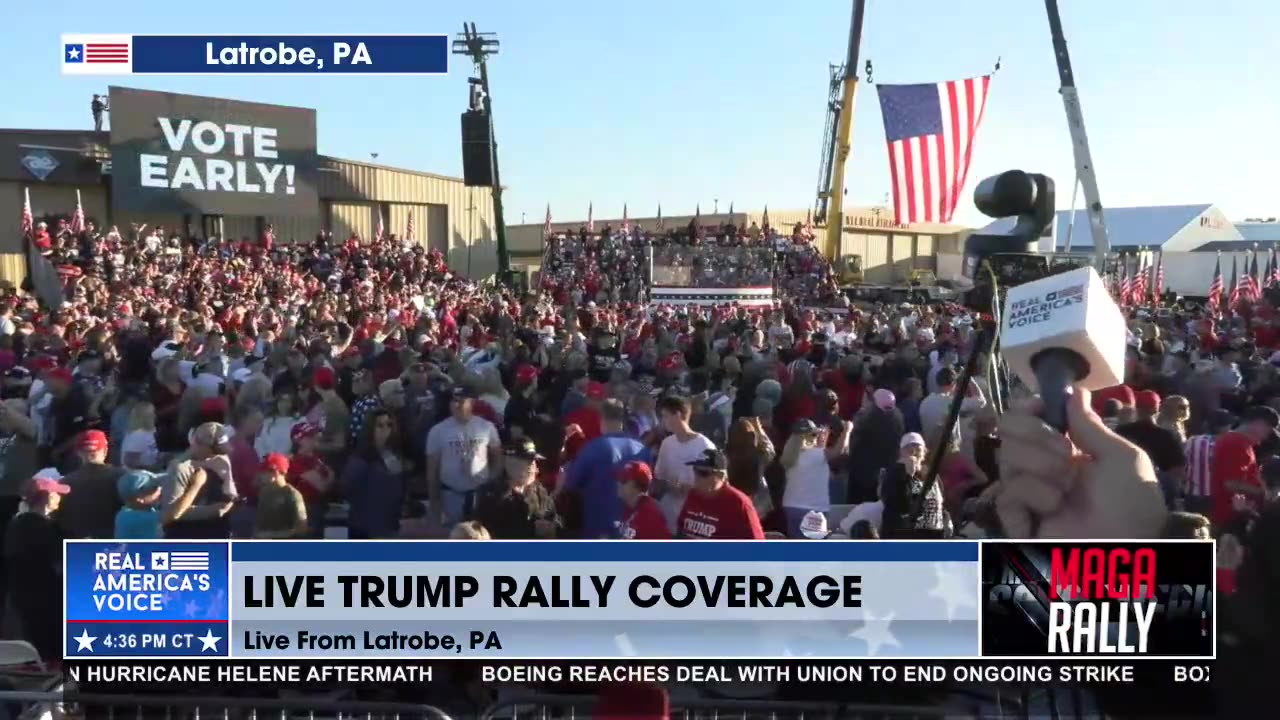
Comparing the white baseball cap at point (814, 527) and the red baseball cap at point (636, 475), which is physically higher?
the red baseball cap at point (636, 475)

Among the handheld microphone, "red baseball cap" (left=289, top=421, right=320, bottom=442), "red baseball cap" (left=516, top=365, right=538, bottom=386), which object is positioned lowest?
"red baseball cap" (left=289, top=421, right=320, bottom=442)

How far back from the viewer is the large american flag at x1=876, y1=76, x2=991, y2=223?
17.3 metres

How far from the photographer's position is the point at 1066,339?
11.2 ft

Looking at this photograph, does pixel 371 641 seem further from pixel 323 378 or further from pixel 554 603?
pixel 323 378

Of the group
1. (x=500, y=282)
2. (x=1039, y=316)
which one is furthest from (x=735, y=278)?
(x=1039, y=316)

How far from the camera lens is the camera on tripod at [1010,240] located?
4031mm

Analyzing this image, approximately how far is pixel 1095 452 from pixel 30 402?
7.78 meters

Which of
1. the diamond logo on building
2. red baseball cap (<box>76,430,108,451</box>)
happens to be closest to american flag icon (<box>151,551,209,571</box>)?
red baseball cap (<box>76,430,108,451</box>)

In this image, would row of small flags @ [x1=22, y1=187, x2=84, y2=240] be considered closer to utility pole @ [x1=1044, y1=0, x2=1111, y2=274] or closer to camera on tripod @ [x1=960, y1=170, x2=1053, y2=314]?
utility pole @ [x1=1044, y1=0, x2=1111, y2=274]

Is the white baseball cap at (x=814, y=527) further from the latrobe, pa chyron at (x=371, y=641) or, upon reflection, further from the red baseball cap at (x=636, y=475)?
the latrobe, pa chyron at (x=371, y=641)

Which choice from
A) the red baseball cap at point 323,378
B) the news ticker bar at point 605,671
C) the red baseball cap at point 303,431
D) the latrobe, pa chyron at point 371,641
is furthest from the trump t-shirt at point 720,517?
the red baseball cap at point 323,378

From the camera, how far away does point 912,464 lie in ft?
18.7

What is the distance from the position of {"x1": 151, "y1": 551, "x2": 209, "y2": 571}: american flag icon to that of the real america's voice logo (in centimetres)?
321

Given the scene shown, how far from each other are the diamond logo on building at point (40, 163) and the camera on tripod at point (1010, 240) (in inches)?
1060
